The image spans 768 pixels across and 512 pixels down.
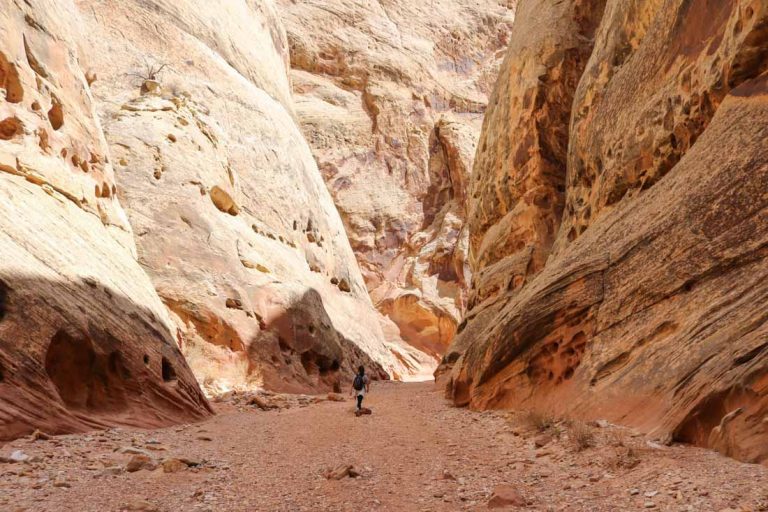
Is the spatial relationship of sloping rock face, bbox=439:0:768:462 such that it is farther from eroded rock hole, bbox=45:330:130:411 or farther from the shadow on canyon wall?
eroded rock hole, bbox=45:330:130:411

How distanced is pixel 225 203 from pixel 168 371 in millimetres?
9920

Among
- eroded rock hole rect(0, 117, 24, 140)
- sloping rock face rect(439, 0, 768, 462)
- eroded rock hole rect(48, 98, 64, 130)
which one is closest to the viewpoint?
sloping rock face rect(439, 0, 768, 462)

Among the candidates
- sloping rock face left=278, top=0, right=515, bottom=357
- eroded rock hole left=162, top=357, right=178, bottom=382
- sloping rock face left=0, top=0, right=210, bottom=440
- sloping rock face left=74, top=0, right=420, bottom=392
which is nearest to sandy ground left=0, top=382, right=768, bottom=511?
sloping rock face left=0, top=0, right=210, bottom=440

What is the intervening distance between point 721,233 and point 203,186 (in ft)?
50.9

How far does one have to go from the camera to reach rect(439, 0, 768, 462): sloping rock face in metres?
6.75

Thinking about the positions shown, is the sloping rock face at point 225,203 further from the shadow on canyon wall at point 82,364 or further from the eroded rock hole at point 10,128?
the eroded rock hole at point 10,128

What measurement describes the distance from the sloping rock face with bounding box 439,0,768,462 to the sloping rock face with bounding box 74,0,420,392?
19.4 ft

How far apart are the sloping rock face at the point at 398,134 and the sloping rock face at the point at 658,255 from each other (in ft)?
68.0

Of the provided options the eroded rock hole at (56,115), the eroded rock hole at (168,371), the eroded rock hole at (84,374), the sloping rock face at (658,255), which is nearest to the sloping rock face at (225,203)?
the eroded rock hole at (168,371)

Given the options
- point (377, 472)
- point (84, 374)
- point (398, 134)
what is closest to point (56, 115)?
point (84, 374)

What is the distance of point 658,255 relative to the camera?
919 cm

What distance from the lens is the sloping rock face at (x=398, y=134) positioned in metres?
38.8

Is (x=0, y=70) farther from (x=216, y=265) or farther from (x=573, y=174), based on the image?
(x=573, y=174)

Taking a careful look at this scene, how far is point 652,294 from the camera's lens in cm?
904
